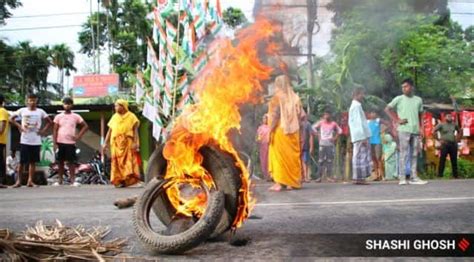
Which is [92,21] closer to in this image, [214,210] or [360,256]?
[214,210]

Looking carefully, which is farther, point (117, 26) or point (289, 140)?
point (289, 140)

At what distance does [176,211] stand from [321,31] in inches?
48.8

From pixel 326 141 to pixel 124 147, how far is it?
8.94ft

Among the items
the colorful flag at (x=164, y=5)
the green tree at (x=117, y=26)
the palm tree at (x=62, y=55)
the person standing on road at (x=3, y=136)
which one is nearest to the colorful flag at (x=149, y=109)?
the green tree at (x=117, y=26)

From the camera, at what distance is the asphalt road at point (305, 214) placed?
2447 millimetres

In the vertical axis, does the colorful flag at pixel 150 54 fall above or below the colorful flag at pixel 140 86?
above

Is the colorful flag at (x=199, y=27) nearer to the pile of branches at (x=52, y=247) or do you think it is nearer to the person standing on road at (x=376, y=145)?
the pile of branches at (x=52, y=247)

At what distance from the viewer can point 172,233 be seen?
8.71 feet

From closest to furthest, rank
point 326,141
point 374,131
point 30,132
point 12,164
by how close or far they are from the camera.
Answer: point 326,141 → point 374,131 → point 30,132 → point 12,164

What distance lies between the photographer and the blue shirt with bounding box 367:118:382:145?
528 centimetres

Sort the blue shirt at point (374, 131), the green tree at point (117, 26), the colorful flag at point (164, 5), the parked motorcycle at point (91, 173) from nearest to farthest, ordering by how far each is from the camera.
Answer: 1. the green tree at point (117, 26)
2. the colorful flag at point (164, 5)
3. the blue shirt at point (374, 131)
4. the parked motorcycle at point (91, 173)

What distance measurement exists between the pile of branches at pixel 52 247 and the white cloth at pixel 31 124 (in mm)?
3763

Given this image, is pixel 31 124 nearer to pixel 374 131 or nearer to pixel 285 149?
pixel 285 149

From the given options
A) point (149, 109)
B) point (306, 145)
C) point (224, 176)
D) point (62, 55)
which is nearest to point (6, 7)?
point (62, 55)
